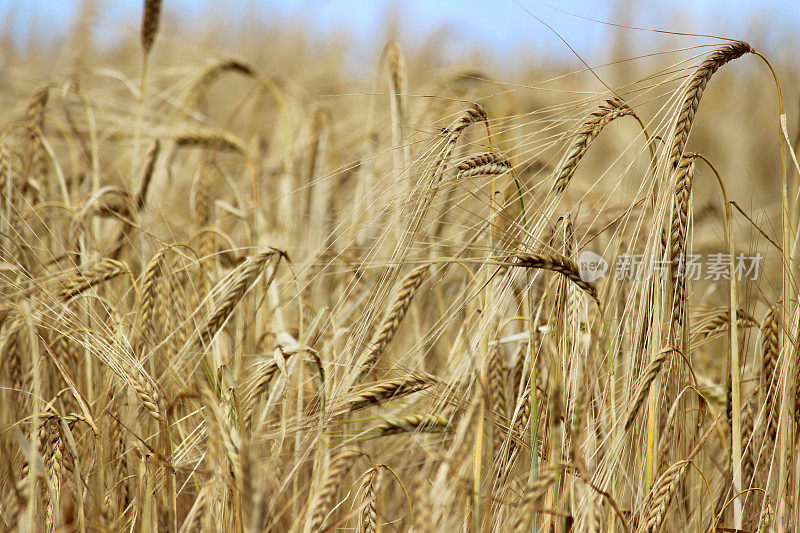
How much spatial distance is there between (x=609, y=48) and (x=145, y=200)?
5260 mm

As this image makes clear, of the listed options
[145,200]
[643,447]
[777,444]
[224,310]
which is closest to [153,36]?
[145,200]

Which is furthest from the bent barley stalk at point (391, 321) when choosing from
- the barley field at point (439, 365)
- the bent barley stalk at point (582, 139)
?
the bent barley stalk at point (582, 139)

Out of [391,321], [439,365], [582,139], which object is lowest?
[439,365]

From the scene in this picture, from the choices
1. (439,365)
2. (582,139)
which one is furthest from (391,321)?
(439,365)

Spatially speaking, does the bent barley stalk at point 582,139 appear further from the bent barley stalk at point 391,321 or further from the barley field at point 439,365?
the bent barley stalk at point 391,321

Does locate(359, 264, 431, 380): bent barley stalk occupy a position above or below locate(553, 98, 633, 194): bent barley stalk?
below

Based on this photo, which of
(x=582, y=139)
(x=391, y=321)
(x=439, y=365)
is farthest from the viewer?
(x=439, y=365)

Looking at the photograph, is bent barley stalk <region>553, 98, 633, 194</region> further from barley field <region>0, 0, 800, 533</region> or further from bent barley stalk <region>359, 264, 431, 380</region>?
bent barley stalk <region>359, 264, 431, 380</region>

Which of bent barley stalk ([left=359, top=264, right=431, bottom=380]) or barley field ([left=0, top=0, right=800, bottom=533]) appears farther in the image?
bent barley stalk ([left=359, top=264, right=431, bottom=380])

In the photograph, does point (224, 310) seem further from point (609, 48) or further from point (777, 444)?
point (609, 48)

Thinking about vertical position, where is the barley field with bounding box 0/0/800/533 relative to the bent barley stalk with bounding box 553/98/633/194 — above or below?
below

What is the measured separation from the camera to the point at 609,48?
5898 mm

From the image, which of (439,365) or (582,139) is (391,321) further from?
(439,365)

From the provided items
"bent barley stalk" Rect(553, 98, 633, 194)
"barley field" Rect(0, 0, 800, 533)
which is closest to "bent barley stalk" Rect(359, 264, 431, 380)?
"barley field" Rect(0, 0, 800, 533)
